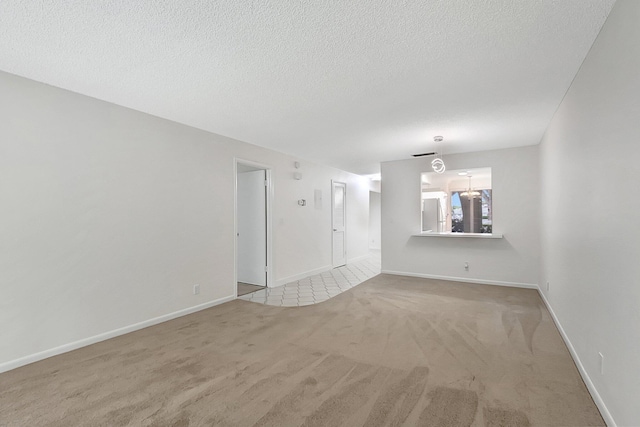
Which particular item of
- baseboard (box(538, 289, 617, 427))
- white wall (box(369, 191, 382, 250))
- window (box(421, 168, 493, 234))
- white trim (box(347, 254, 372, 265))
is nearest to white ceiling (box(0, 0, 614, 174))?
baseboard (box(538, 289, 617, 427))

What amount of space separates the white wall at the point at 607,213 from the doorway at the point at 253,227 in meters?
4.02

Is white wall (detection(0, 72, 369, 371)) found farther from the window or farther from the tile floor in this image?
the window

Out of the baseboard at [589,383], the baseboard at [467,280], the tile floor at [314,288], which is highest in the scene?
the baseboard at [589,383]

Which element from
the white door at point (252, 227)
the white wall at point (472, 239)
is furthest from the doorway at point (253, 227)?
the white wall at point (472, 239)

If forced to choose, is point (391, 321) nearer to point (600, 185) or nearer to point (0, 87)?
point (600, 185)

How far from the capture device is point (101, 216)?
2971mm

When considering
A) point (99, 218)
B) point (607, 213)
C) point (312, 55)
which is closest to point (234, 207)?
point (99, 218)

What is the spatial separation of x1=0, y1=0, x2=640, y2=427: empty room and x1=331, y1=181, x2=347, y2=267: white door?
2401mm

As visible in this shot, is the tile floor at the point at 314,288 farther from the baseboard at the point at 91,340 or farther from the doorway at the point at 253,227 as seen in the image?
the baseboard at the point at 91,340

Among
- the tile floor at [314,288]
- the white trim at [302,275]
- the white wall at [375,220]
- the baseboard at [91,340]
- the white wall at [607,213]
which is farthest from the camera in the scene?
the white wall at [375,220]

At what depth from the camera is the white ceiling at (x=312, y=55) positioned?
172 centimetres

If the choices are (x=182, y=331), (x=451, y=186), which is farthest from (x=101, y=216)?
(x=451, y=186)

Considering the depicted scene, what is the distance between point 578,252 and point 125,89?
13.8 ft

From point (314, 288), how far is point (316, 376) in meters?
2.84
